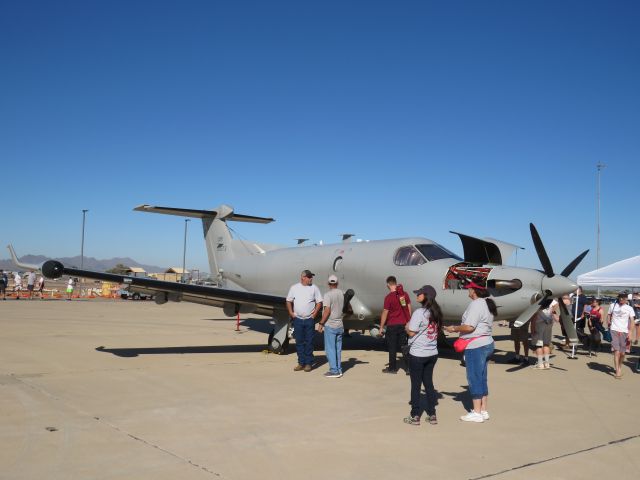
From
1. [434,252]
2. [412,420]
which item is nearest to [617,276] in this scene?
[434,252]

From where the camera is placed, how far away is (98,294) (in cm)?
4559

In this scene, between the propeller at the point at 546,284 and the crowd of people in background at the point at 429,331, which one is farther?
the propeller at the point at 546,284

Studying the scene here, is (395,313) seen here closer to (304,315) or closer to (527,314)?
(304,315)

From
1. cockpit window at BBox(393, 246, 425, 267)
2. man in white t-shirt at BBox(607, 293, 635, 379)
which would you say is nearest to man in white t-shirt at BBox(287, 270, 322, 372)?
cockpit window at BBox(393, 246, 425, 267)

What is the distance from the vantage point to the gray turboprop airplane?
11.1 m

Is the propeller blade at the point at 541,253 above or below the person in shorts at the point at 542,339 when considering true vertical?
above

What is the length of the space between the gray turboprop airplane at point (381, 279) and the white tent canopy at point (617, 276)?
3620 millimetres

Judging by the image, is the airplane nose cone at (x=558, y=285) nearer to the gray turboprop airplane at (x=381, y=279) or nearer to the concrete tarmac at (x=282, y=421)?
the gray turboprop airplane at (x=381, y=279)

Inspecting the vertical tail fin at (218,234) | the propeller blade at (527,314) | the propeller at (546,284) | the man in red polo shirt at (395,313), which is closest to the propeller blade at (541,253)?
the propeller at (546,284)

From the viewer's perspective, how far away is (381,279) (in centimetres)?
1324

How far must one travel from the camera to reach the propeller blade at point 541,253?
11263mm

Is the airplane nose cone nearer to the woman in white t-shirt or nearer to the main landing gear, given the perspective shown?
the woman in white t-shirt

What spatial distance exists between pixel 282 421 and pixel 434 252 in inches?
282

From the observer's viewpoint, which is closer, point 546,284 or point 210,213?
point 546,284
